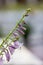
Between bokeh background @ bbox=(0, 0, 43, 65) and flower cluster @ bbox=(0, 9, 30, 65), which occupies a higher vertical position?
bokeh background @ bbox=(0, 0, 43, 65)

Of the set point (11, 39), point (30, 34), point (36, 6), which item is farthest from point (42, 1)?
point (11, 39)

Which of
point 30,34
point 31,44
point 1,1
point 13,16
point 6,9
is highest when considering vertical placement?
point 1,1

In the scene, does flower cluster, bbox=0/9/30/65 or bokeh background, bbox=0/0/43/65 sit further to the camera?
bokeh background, bbox=0/0/43/65

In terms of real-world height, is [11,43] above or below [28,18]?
below

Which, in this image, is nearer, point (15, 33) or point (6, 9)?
point (15, 33)

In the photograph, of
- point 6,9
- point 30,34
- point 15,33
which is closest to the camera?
point 15,33

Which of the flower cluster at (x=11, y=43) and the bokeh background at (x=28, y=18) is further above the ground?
the bokeh background at (x=28, y=18)

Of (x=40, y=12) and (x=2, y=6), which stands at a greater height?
(x=2, y=6)

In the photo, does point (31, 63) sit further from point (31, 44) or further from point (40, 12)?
point (40, 12)

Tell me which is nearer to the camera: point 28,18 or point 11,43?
point 11,43

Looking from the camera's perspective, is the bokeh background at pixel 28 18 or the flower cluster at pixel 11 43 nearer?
the flower cluster at pixel 11 43

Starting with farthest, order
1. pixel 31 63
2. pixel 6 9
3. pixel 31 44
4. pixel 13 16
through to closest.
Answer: pixel 6 9, pixel 13 16, pixel 31 44, pixel 31 63
